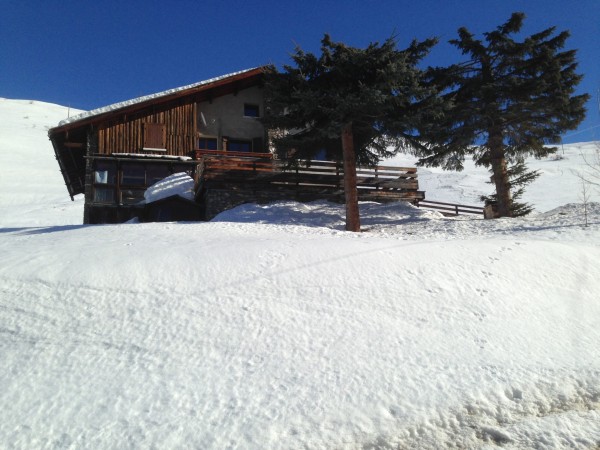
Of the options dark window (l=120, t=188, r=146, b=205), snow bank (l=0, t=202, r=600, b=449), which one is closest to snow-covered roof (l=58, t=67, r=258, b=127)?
dark window (l=120, t=188, r=146, b=205)

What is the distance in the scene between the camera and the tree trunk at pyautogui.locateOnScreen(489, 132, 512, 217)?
50.5 feet

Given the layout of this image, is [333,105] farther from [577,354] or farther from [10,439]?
[10,439]

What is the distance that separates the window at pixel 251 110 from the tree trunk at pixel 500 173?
40.6 feet

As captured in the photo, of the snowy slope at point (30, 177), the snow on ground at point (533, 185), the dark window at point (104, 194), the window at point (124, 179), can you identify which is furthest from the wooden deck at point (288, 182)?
the snowy slope at point (30, 177)

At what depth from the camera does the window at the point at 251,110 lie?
2362cm

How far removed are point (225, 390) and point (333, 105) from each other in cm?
1005

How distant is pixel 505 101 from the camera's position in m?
15.5

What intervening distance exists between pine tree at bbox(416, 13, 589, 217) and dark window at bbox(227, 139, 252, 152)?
400 inches

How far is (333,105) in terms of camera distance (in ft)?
42.8

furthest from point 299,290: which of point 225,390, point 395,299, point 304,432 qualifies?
point 304,432

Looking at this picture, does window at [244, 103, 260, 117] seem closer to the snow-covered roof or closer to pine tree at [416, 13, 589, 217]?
the snow-covered roof

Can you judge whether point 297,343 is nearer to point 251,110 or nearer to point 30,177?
point 251,110

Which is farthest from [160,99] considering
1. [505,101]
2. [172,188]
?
[505,101]

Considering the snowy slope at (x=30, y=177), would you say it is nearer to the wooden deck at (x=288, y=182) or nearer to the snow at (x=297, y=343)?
the wooden deck at (x=288, y=182)
